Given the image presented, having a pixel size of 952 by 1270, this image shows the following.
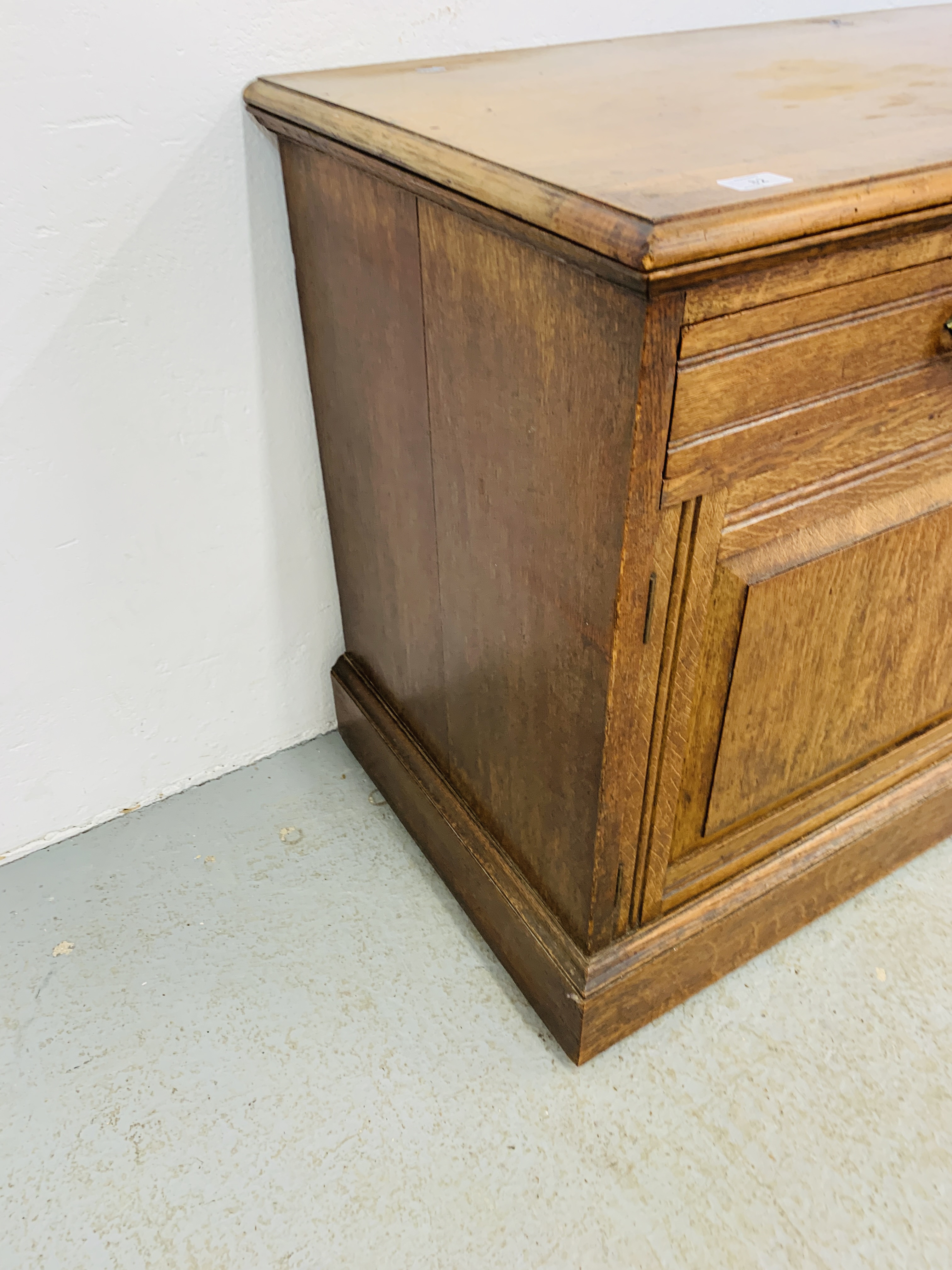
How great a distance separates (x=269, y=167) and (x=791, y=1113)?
1269 millimetres

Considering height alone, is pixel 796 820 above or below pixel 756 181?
below

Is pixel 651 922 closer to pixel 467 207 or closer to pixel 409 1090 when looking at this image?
pixel 409 1090

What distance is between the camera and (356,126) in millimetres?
846

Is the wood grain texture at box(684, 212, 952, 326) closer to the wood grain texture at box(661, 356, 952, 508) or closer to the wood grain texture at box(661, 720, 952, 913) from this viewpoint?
the wood grain texture at box(661, 356, 952, 508)

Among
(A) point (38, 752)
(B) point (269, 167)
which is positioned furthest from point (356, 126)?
(A) point (38, 752)

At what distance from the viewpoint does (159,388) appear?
115 centimetres

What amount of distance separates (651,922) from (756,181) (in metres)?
0.77

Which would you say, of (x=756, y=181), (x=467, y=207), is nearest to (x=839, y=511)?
(x=756, y=181)

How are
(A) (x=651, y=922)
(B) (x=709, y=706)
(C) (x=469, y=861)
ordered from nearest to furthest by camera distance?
(B) (x=709, y=706) → (A) (x=651, y=922) → (C) (x=469, y=861)

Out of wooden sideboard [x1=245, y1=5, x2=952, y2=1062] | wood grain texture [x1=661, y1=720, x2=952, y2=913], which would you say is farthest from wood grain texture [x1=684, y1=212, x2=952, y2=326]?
wood grain texture [x1=661, y1=720, x2=952, y2=913]

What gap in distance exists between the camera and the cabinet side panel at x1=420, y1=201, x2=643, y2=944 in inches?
27.6

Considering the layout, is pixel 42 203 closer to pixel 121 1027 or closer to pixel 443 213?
pixel 443 213

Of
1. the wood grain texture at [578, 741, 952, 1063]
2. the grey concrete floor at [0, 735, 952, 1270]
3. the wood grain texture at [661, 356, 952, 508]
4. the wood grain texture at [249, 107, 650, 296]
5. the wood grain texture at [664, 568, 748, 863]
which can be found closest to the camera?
the wood grain texture at [249, 107, 650, 296]

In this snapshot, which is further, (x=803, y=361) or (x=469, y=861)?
(x=469, y=861)
